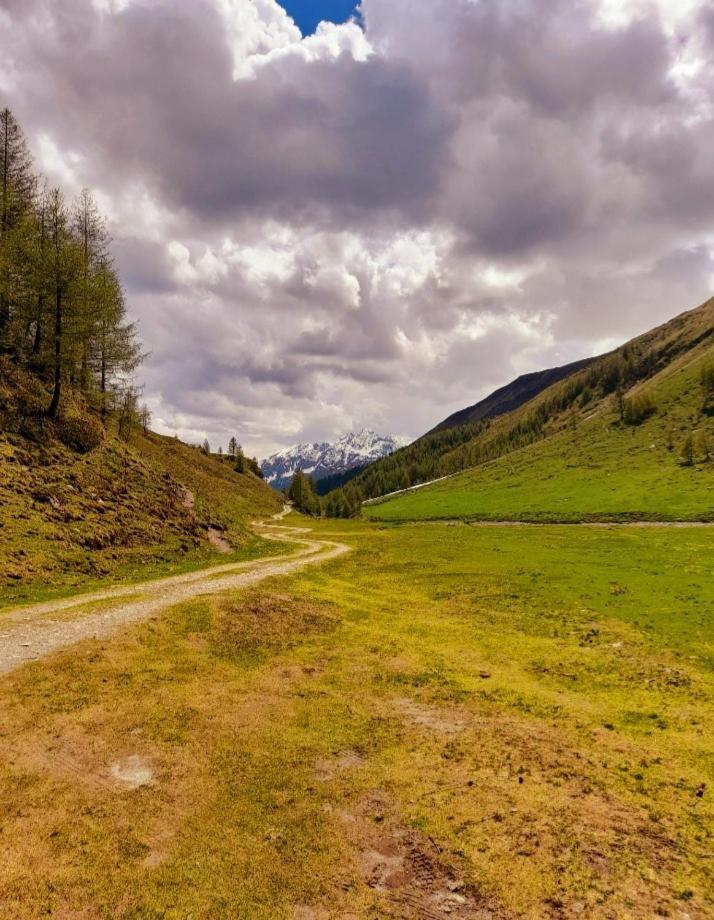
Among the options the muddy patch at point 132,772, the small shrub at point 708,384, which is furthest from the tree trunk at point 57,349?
the small shrub at point 708,384

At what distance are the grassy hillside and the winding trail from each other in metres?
2.65

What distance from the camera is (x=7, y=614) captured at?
68.8 feet

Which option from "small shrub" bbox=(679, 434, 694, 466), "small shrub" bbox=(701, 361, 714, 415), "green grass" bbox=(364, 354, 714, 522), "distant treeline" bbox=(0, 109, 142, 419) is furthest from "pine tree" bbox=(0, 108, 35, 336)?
"small shrub" bbox=(701, 361, 714, 415)

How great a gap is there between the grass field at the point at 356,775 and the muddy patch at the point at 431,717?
0.08 m

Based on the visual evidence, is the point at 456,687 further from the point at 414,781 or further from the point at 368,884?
the point at 368,884

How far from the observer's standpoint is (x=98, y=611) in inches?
873

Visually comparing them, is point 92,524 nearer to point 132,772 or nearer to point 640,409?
point 132,772

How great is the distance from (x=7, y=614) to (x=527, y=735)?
22.3 metres

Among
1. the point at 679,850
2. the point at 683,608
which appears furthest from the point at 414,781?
the point at 683,608

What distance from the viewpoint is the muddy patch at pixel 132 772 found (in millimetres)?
10055

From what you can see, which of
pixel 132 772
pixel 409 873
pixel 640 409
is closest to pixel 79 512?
pixel 132 772

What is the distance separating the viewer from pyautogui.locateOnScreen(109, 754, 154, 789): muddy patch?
10.1 meters

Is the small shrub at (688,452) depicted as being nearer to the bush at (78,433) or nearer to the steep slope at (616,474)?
the steep slope at (616,474)

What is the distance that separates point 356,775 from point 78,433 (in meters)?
42.9
